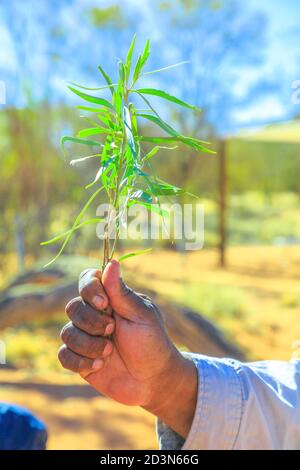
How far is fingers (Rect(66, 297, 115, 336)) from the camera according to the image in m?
1.27


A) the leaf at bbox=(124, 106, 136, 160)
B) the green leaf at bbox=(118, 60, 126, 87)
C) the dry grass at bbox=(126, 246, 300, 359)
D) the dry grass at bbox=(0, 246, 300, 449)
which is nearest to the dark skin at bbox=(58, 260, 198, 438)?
the leaf at bbox=(124, 106, 136, 160)

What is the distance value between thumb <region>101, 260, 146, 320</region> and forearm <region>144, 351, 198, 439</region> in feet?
0.60

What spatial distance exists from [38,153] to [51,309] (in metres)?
6.53

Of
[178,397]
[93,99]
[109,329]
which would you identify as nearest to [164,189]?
[93,99]

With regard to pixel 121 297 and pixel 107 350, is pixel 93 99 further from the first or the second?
pixel 107 350

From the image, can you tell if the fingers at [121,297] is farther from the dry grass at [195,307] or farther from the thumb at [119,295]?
the dry grass at [195,307]

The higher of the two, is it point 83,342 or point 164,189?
point 164,189

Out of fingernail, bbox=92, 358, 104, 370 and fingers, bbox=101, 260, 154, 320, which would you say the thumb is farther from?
fingernail, bbox=92, 358, 104, 370

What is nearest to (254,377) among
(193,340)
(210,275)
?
(193,340)

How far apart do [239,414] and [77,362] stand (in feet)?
1.46

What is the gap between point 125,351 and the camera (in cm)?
135

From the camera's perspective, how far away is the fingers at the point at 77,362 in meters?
1.28

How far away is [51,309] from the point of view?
14.1 feet

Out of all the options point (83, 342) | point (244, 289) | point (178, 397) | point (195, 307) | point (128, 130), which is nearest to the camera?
point (128, 130)
